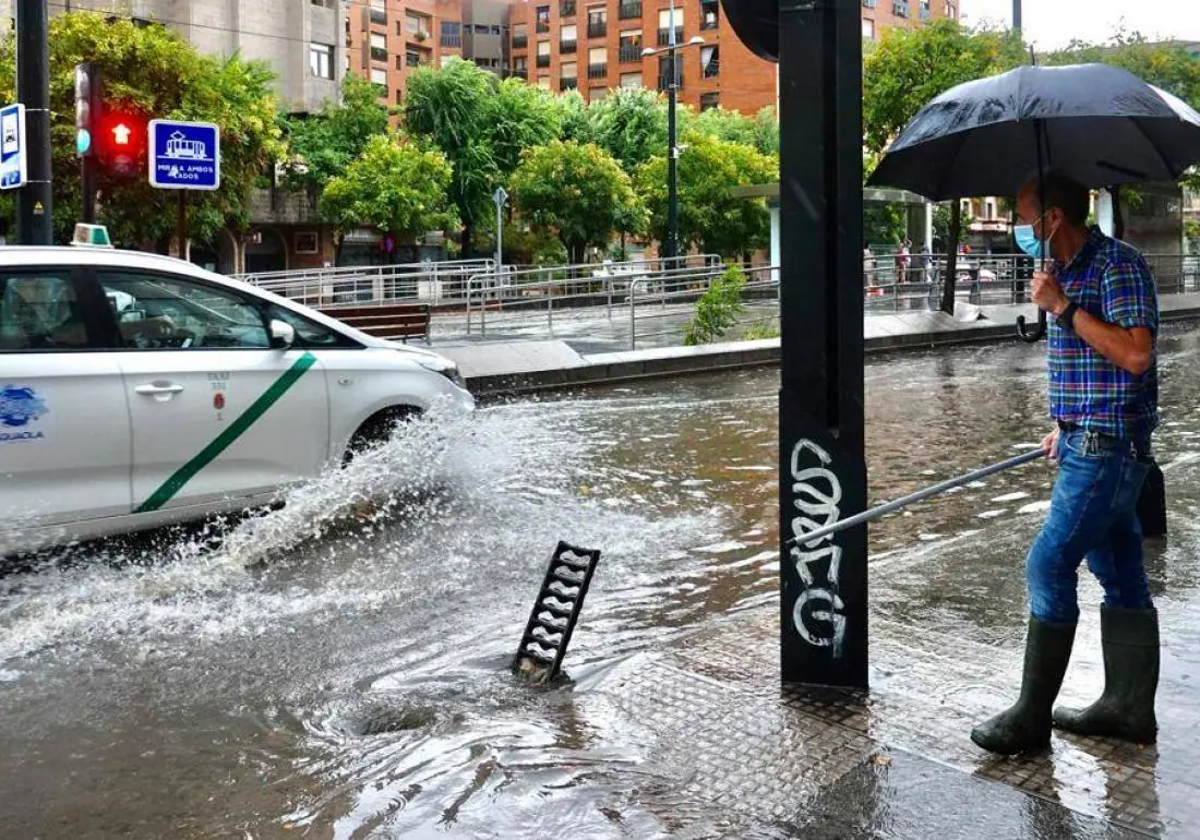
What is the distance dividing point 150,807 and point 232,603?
2358mm

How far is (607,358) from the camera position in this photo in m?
17.9

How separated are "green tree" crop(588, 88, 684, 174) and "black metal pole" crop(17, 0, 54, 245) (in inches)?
1902

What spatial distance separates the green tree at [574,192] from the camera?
A: 161 ft

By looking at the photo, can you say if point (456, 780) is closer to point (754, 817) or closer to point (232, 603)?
point (754, 817)

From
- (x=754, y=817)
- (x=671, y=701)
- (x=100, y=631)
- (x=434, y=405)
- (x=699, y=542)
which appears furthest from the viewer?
(x=434, y=405)

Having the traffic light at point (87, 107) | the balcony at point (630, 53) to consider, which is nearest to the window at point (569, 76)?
the balcony at point (630, 53)

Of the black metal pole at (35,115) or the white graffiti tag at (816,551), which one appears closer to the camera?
the white graffiti tag at (816,551)

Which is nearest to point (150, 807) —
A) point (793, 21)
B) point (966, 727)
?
point (966, 727)

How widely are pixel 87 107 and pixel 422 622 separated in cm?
779

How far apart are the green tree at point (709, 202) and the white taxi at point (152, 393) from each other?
45236mm

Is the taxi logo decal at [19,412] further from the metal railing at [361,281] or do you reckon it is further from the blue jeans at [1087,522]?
the metal railing at [361,281]

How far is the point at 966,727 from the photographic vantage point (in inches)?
164

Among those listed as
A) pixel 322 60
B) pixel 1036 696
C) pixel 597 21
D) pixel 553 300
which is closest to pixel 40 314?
pixel 1036 696

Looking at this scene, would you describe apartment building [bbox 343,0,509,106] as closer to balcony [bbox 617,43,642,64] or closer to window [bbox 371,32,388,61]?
window [bbox 371,32,388,61]
